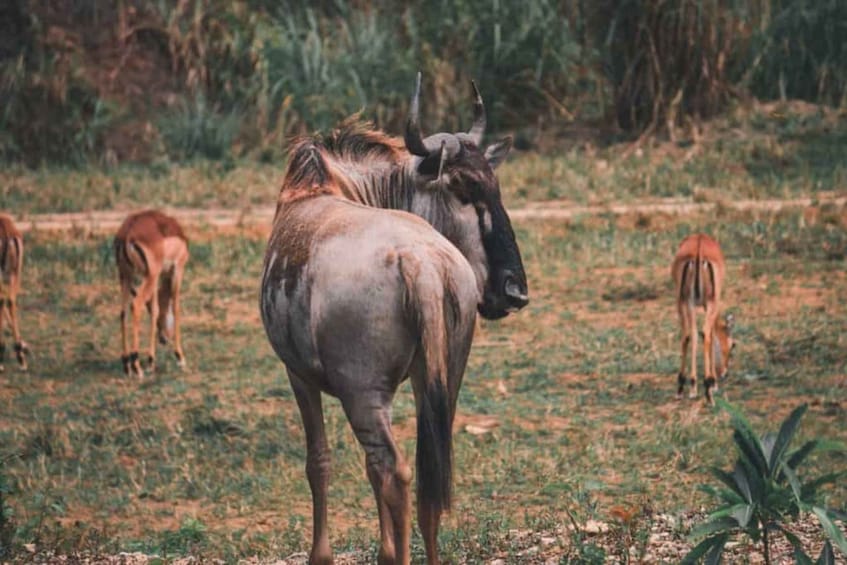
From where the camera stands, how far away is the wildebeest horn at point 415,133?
6.87 meters

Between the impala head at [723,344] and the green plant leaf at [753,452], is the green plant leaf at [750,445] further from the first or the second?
the impala head at [723,344]

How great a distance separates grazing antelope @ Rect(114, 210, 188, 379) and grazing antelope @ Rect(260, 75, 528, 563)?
6.54 meters

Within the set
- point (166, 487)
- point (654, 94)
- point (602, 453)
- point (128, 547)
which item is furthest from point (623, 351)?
point (654, 94)

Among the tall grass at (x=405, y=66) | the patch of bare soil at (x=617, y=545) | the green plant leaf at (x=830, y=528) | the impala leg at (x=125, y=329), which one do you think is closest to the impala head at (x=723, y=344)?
the patch of bare soil at (x=617, y=545)

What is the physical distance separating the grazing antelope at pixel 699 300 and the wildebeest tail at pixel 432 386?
582cm

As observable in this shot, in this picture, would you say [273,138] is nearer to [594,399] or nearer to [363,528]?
[594,399]

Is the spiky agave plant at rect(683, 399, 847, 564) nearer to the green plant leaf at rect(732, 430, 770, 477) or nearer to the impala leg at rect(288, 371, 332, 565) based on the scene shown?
the green plant leaf at rect(732, 430, 770, 477)

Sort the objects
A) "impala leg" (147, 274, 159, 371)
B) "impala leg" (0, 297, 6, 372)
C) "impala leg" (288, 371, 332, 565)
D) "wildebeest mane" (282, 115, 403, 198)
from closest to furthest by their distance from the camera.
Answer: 1. "impala leg" (288, 371, 332, 565)
2. "wildebeest mane" (282, 115, 403, 198)
3. "impala leg" (147, 274, 159, 371)
4. "impala leg" (0, 297, 6, 372)

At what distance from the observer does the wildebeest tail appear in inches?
229

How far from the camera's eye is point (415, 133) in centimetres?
691

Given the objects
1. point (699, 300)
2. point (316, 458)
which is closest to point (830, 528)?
point (316, 458)

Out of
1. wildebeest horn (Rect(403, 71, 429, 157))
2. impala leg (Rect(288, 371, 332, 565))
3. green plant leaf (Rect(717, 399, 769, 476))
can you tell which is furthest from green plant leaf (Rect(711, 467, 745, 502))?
wildebeest horn (Rect(403, 71, 429, 157))

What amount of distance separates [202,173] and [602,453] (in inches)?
437

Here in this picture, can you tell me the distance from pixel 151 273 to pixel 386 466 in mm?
7931
